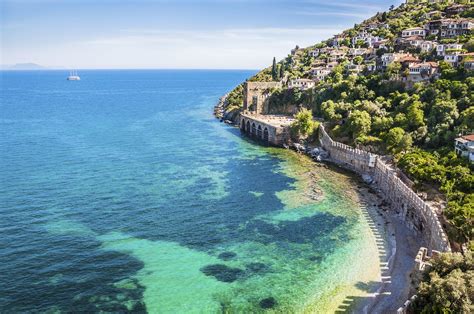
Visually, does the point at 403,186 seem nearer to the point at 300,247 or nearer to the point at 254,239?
the point at 300,247

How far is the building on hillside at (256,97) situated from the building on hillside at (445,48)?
155 feet

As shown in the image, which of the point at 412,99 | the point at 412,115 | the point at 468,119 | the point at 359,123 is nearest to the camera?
the point at 468,119

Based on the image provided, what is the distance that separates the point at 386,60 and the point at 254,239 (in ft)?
250

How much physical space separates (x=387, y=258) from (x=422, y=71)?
60.2 meters

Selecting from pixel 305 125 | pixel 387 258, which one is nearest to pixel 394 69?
pixel 305 125

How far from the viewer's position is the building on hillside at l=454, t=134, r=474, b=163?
52.0m

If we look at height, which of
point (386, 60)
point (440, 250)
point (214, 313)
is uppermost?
point (386, 60)

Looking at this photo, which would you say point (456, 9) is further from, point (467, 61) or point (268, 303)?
point (268, 303)

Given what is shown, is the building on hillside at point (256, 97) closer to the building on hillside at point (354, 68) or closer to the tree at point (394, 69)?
the building on hillside at point (354, 68)

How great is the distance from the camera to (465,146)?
53281 millimetres

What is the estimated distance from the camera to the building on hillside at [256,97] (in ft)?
394

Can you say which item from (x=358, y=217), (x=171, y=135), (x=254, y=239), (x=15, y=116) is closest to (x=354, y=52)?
(x=171, y=135)

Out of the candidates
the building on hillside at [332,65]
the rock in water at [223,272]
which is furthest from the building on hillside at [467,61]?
the rock in water at [223,272]

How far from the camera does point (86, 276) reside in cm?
3631
